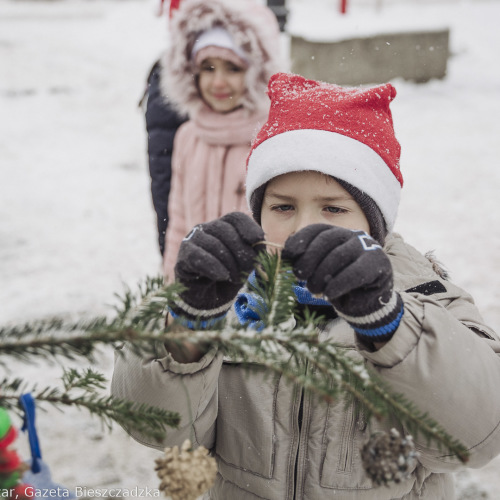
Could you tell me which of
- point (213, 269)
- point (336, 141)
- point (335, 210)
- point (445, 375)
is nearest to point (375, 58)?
point (336, 141)

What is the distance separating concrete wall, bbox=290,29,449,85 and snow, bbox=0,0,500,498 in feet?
0.99

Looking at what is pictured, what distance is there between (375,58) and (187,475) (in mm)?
8886

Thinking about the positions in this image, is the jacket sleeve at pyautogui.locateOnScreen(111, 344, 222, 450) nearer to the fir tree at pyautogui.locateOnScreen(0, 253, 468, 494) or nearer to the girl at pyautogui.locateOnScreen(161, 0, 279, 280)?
the fir tree at pyautogui.locateOnScreen(0, 253, 468, 494)

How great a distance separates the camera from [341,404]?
4.94 feet

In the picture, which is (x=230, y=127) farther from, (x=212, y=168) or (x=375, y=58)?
(x=375, y=58)

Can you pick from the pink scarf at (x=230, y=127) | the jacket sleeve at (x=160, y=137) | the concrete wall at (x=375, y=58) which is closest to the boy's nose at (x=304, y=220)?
the pink scarf at (x=230, y=127)

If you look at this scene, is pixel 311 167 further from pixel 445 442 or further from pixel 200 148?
pixel 200 148

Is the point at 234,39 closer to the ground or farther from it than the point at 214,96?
farther from it

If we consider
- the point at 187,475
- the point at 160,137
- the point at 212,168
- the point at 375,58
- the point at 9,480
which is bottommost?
the point at 212,168

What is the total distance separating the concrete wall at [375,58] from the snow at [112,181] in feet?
0.99

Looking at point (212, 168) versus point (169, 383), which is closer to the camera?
point (169, 383)

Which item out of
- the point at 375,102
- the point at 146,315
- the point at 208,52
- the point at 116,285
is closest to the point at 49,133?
the point at 116,285

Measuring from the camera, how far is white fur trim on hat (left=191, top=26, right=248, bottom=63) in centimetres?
343

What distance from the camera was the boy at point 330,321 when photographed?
1024 mm
